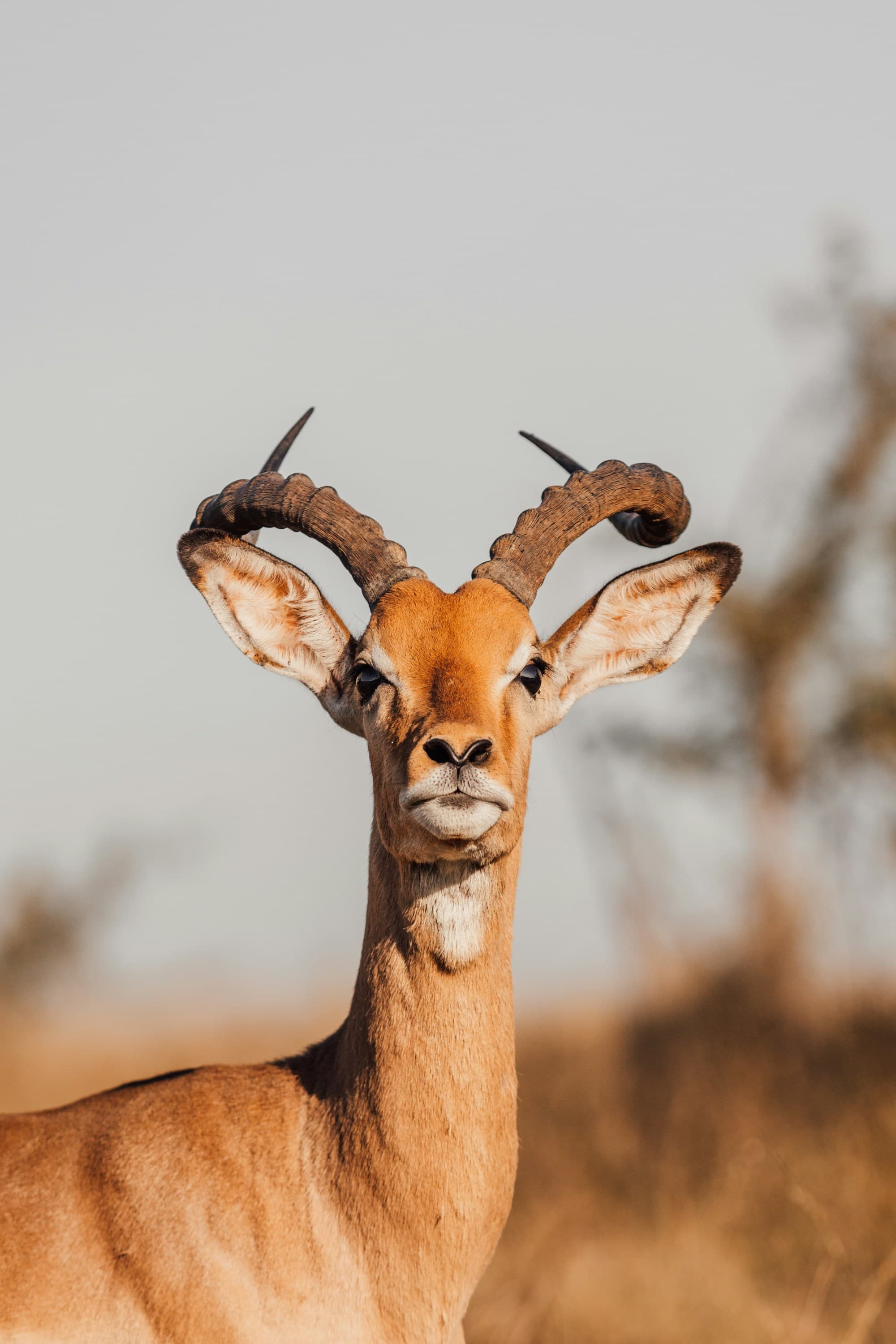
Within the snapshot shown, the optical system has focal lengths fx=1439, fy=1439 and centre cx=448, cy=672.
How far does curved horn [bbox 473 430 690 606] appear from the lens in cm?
673

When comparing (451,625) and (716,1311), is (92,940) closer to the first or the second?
(716,1311)

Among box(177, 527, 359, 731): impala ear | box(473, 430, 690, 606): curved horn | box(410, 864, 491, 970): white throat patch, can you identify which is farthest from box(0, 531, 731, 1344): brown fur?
box(177, 527, 359, 731): impala ear

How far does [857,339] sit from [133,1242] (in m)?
14.4

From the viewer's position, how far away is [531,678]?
6.51 metres

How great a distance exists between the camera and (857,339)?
17.2 metres

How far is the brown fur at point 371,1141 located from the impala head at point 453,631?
0.02m

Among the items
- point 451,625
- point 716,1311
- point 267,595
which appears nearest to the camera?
point 451,625

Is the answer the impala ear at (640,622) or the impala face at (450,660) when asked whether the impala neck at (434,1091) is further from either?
the impala ear at (640,622)

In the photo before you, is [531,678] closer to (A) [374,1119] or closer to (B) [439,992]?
(B) [439,992]

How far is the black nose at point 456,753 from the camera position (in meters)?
5.45

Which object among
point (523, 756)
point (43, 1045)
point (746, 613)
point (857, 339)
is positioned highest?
point (857, 339)

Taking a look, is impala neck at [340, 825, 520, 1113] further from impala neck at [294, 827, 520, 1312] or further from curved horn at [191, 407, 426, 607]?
curved horn at [191, 407, 426, 607]

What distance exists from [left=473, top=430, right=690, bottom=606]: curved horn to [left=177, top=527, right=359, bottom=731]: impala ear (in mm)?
841

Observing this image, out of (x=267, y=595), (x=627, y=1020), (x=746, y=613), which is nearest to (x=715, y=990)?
(x=627, y=1020)
